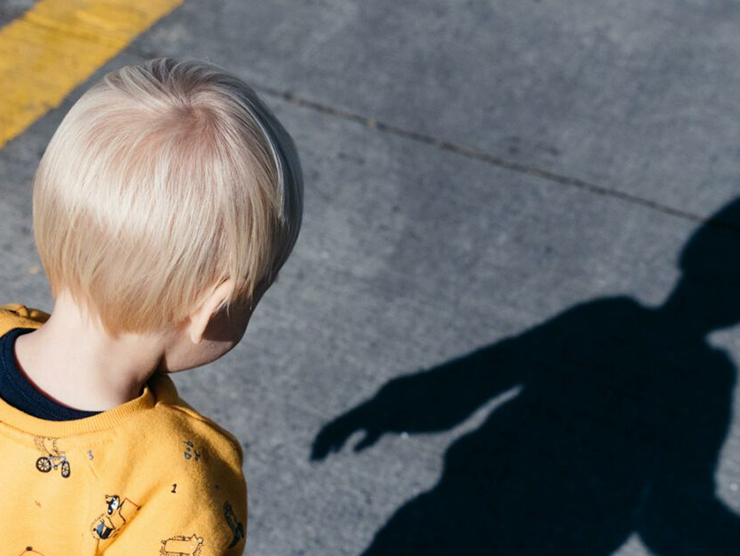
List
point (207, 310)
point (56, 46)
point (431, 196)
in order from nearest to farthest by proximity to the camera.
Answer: point (207, 310) → point (431, 196) → point (56, 46)

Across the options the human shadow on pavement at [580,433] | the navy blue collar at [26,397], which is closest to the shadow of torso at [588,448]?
the human shadow on pavement at [580,433]

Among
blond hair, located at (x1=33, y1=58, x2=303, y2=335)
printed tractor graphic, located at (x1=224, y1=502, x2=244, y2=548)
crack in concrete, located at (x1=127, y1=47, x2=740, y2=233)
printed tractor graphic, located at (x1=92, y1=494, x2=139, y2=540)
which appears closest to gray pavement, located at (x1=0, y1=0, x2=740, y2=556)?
crack in concrete, located at (x1=127, y1=47, x2=740, y2=233)

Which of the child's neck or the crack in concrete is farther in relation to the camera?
the crack in concrete

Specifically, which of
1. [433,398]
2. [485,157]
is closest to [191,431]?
[433,398]

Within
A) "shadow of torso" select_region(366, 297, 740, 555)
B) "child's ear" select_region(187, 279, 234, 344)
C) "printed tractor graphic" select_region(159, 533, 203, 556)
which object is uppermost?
"child's ear" select_region(187, 279, 234, 344)

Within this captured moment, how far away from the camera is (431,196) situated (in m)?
3.63

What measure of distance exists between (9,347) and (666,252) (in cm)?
259

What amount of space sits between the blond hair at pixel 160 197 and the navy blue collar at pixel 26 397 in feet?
0.50

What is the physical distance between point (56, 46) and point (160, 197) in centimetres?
294

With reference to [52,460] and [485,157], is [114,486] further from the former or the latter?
[485,157]

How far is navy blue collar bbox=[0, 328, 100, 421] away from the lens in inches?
59.7

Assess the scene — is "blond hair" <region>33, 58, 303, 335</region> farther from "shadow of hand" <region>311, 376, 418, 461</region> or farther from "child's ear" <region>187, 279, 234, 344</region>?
"shadow of hand" <region>311, 376, 418, 461</region>

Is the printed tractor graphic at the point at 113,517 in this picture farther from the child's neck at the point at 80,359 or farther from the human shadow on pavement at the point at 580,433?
the human shadow on pavement at the point at 580,433

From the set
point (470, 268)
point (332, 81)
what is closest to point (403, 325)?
point (470, 268)
